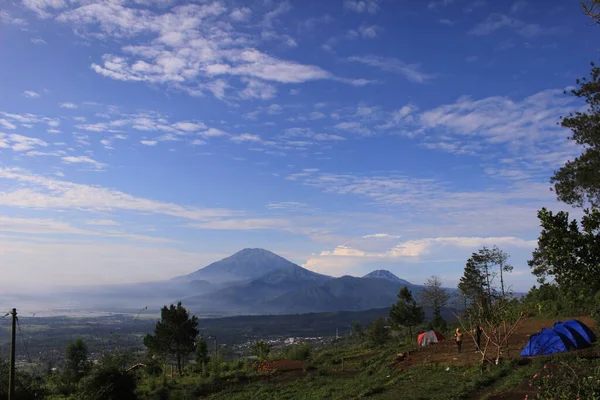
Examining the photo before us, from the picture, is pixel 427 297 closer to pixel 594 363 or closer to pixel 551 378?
pixel 594 363

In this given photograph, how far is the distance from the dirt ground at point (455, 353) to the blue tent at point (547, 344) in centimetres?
100

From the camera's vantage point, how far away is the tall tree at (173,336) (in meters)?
38.4

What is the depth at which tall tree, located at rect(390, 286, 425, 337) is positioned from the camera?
4166 cm

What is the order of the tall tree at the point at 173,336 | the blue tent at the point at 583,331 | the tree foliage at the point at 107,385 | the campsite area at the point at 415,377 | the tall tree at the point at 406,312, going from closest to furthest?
the campsite area at the point at 415,377
the blue tent at the point at 583,331
the tree foliage at the point at 107,385
the tall tree at the point at 173,336
the tall tree at the point at 406,312

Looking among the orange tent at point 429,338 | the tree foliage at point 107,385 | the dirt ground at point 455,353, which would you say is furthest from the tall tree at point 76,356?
the dirt ground at point 455,353

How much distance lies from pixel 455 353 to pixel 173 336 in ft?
84.6

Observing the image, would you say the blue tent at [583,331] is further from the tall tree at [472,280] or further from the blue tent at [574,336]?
the tall tree at [472,280]

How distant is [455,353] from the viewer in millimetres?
22703

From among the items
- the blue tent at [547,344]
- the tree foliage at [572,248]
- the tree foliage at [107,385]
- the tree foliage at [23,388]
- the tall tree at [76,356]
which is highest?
the tree foliage at [572,248]

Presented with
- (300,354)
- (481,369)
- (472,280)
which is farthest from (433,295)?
(481,369)

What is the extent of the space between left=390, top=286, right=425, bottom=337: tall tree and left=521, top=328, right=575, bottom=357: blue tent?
2285 cm

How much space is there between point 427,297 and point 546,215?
46480mm

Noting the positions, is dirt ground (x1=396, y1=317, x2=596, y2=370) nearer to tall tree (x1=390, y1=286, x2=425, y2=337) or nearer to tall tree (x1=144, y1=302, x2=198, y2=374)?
tall tree (x1=390, y1=286, x2=425, y2=337)

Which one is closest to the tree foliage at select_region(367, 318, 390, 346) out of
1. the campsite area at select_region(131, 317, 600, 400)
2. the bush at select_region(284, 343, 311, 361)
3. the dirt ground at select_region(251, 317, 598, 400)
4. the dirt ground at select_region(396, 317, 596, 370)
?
the bush at select_region(284, 343, 311, 361)
